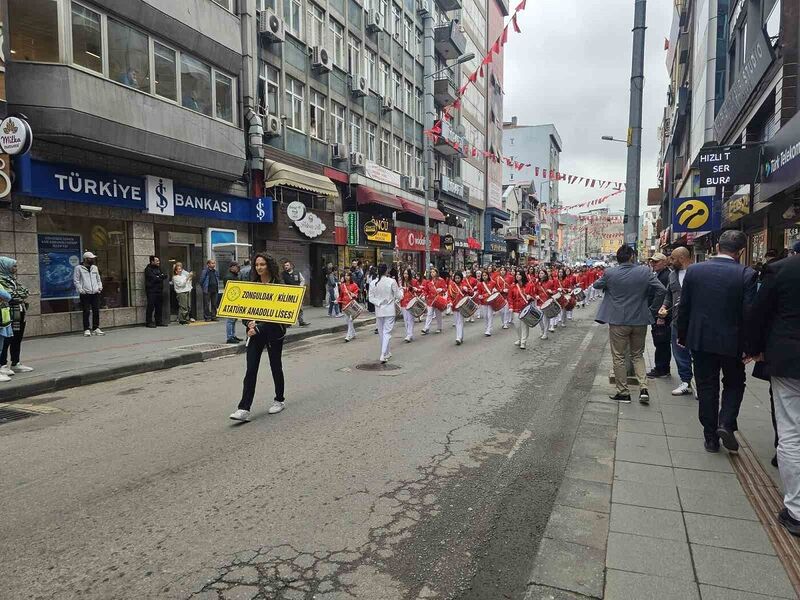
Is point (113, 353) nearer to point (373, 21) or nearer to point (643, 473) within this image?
point (643, 473)

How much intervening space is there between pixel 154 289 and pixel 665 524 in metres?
13.6

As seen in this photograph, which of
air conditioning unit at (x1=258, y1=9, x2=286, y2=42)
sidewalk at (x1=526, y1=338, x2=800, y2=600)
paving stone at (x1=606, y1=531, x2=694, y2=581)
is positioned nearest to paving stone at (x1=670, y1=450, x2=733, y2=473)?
sidewalk at (x1=526, y1=338, x2=800, y2=600)

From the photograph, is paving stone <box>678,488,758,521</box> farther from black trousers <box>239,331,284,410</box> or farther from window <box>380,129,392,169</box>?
window <box>380,129,392,169</box>

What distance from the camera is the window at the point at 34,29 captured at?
437 inches

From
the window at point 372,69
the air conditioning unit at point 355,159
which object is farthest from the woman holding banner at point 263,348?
the window at point 372,69

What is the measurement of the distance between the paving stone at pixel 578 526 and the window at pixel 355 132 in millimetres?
22917

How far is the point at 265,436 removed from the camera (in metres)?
5.45

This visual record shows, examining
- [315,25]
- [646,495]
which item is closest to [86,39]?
[315,25]

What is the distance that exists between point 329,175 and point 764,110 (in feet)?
49.6

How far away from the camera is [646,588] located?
2695 mm

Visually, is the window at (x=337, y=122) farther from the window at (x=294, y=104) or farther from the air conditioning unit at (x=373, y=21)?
the air conditioning unit at (x=373, y=21)

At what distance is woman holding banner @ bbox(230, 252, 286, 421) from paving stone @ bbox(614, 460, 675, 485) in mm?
3709

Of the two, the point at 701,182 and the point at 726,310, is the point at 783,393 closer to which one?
the point at 726,310

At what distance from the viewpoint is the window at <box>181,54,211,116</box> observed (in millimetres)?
15008
